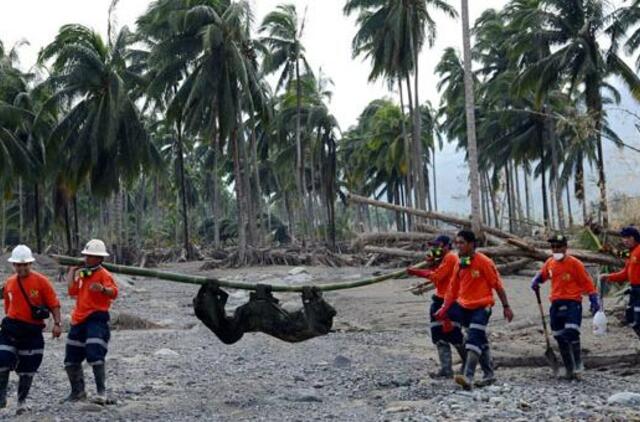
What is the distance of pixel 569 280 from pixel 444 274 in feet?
4.31

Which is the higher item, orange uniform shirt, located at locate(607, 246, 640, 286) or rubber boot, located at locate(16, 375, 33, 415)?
A: orange uniform shirt, located at locate(607, 246, 640, 286)

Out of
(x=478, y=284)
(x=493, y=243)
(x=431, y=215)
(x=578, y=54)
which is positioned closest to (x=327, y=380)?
(x=478, y=284)

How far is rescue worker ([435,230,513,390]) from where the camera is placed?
8078 mm

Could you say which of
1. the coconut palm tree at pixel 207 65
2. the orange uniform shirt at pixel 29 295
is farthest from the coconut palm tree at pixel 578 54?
the orange uniform shirt at pixel 29 295

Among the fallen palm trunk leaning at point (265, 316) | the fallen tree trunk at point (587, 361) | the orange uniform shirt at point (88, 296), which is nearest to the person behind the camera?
the orange uniform shirt at point (88, 296)

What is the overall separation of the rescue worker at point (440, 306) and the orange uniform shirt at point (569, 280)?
1.08 metres

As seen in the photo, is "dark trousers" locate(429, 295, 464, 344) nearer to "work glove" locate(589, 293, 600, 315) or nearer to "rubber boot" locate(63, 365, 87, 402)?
"work glove" locate(589, 293, 600, 315)

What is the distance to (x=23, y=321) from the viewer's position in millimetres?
7711

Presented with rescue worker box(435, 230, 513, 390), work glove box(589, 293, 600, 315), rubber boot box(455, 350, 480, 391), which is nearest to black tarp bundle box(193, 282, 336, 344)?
rescue worker box(435, 230, 513, 390)

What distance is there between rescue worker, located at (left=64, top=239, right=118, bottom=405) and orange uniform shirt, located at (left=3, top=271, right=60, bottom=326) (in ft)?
0.74

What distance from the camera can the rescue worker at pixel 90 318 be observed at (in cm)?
779

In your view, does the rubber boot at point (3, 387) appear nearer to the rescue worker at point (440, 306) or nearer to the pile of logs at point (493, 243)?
the rescue worker at point (440, 306)

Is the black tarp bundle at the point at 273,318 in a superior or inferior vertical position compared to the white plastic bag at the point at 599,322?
superior

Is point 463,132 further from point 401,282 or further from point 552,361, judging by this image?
point 552,361
